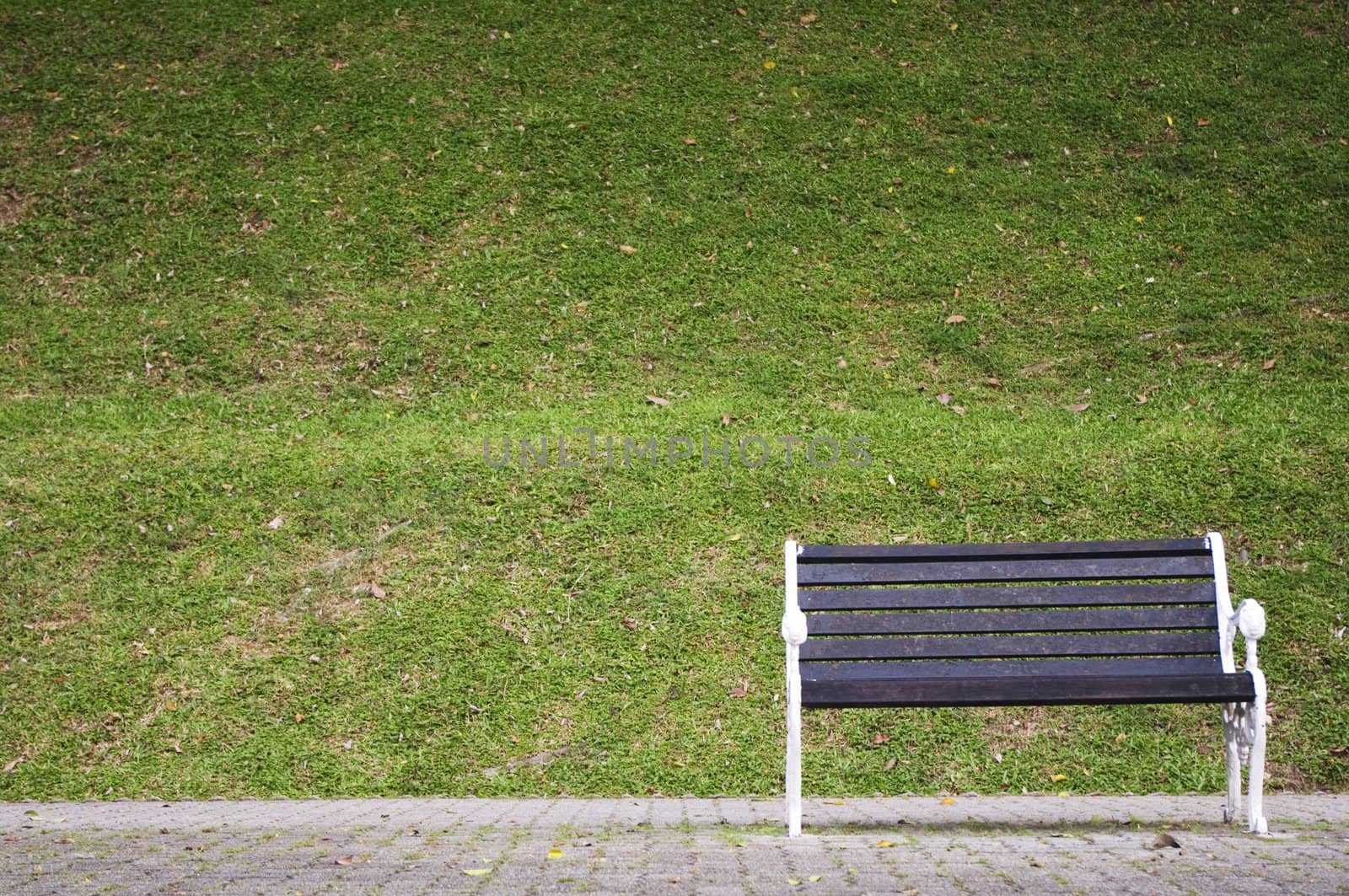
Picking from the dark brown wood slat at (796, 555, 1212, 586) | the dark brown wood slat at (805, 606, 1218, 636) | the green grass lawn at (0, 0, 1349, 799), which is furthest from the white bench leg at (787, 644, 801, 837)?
the green grass lawn at (0, 0, 1349, 799)

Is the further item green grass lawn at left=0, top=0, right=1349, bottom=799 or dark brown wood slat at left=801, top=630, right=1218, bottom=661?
green grass lawn at left=0, top=0, right=1349, bottom=799

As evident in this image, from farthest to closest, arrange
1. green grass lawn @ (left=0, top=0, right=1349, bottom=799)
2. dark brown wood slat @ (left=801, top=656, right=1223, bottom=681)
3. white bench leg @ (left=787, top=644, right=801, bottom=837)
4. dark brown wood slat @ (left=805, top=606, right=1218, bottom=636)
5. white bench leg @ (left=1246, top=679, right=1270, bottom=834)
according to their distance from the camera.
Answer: green grass lawn @ (left=0, top=0, right=1349, bottom=799) → dark brown wood slat @ (left=805, top=606, right=1218, bottom=636) → dark brown wood slat @ (left=801, top=656, right=1223, bottom=681) → white bench leg @ (left=787, top=644, right=801, bottom=837) → white bench leg @ (left=1246, top=679, right=1270, bottom=834)

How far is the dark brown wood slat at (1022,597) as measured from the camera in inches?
162

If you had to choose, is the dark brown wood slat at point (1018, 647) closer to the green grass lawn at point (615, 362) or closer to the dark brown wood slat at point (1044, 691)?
the dark brown wood slat at point (1044, 691)

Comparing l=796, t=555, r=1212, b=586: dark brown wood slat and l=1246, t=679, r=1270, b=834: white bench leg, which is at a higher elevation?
l=796, t=555, r=1212, b=586: dark brown wood slat

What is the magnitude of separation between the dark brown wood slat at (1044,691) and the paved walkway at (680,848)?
476 millimetres

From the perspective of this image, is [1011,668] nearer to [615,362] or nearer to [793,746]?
[793,746]

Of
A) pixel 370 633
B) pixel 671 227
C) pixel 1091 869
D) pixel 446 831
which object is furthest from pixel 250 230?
pixel 1091 869

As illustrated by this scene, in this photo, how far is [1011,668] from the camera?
409 centimetres

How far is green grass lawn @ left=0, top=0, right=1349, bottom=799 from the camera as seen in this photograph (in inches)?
221

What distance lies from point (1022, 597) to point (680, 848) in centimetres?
168

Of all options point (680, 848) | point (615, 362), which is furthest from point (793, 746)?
point (615, 362)

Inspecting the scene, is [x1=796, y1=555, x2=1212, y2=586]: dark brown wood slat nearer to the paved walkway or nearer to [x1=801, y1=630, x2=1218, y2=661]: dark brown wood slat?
[x1=801, y1=630, x2=1218, y2=661]: dark brown wood slat

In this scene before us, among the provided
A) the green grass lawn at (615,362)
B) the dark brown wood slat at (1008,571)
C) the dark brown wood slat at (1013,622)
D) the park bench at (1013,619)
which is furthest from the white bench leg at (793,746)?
the green grass lawn at (615,362)
